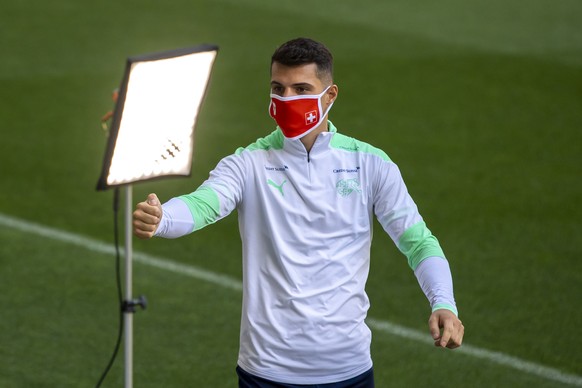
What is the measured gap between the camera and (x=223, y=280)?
7859mm

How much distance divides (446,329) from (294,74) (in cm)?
103

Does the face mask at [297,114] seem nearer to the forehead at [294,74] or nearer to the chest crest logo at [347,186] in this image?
the forehead at [294,74]

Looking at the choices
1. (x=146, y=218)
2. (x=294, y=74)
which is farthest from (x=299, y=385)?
(x=294, y=74)

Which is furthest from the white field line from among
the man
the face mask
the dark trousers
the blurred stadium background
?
the face mask

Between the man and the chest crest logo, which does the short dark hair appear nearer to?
the man

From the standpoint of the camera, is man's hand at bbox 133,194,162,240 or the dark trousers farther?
the dark trousers

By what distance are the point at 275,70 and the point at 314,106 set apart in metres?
0.19

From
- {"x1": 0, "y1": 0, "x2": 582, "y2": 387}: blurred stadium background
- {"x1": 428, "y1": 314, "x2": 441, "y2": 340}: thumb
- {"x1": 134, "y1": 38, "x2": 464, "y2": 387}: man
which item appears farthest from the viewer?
{"x1": 0, "y1": 0, "x2": 582, "y2": 387}: blurred stadium background

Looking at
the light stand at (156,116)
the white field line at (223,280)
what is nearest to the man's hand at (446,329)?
the light stand at (156,116)

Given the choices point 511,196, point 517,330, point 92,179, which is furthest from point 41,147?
point 517,330

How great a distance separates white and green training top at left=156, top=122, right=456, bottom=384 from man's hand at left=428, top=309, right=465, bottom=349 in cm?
19

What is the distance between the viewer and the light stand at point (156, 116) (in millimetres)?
4688

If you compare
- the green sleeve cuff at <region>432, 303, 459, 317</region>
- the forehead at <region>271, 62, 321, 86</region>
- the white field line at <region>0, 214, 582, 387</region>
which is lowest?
the white field line at <region>0, 214, 582, 387</region>

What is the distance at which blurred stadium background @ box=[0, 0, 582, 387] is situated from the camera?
6.93 m
